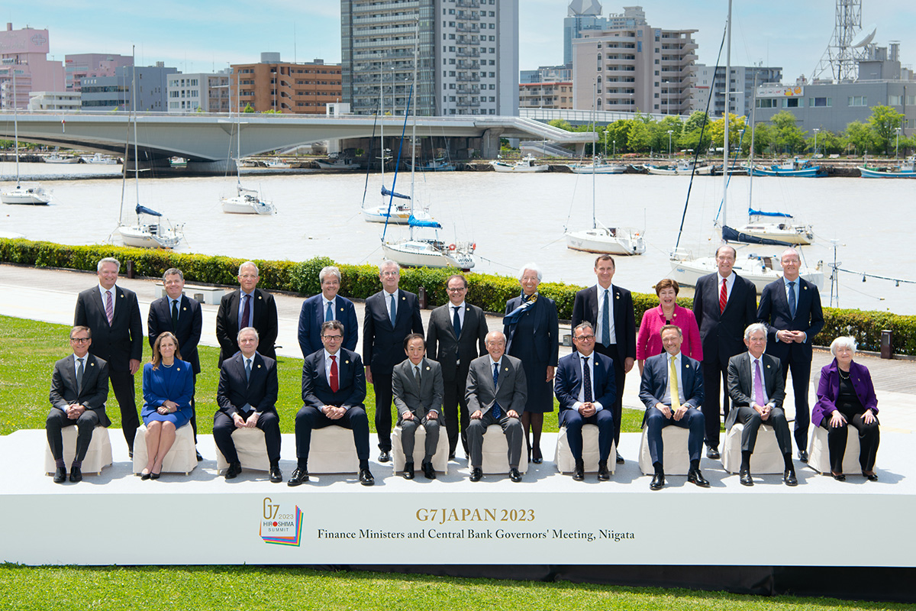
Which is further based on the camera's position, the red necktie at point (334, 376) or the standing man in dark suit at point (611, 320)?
the standing man in dark suit at point (611, 320)

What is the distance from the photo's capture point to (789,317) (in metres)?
9.73

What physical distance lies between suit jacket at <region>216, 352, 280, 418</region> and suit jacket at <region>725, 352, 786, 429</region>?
4094 mm

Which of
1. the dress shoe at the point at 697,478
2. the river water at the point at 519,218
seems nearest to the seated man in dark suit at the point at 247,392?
the dress shoe at the point at 697,478

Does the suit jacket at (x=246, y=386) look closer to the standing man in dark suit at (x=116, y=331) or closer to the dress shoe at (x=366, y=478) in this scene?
the dress shoe at (x=366, y=478)

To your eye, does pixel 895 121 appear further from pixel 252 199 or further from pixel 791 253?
pixel 791 253

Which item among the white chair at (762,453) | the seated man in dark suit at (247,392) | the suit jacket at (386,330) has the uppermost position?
the suit jacket at (386,330)

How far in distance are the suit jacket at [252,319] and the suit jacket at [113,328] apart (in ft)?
2.63

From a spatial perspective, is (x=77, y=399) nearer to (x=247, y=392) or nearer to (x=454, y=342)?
(x=247, y=392)

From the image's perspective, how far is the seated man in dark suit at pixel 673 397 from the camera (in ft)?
27.7

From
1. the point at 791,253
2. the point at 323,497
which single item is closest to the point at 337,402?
the point at 323,497

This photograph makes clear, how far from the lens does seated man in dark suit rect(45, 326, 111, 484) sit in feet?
27.2

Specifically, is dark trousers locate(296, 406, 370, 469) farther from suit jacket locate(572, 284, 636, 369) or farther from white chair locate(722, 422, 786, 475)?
white chair locate(722, 422, 786, 475)

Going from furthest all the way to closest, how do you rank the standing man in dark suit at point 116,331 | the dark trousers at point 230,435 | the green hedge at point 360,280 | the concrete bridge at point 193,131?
the concrete bridge at point 193,131 < the green hedge at point 360,280 < the standing man in dark suit at point 116,331 < the dark trousers at point 230,435

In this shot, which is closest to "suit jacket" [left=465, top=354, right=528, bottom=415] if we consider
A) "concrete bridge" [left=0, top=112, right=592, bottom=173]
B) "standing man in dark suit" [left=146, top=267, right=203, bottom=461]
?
"standing man in dark suit" [left=146, top=267, right=203, bottom=461]
